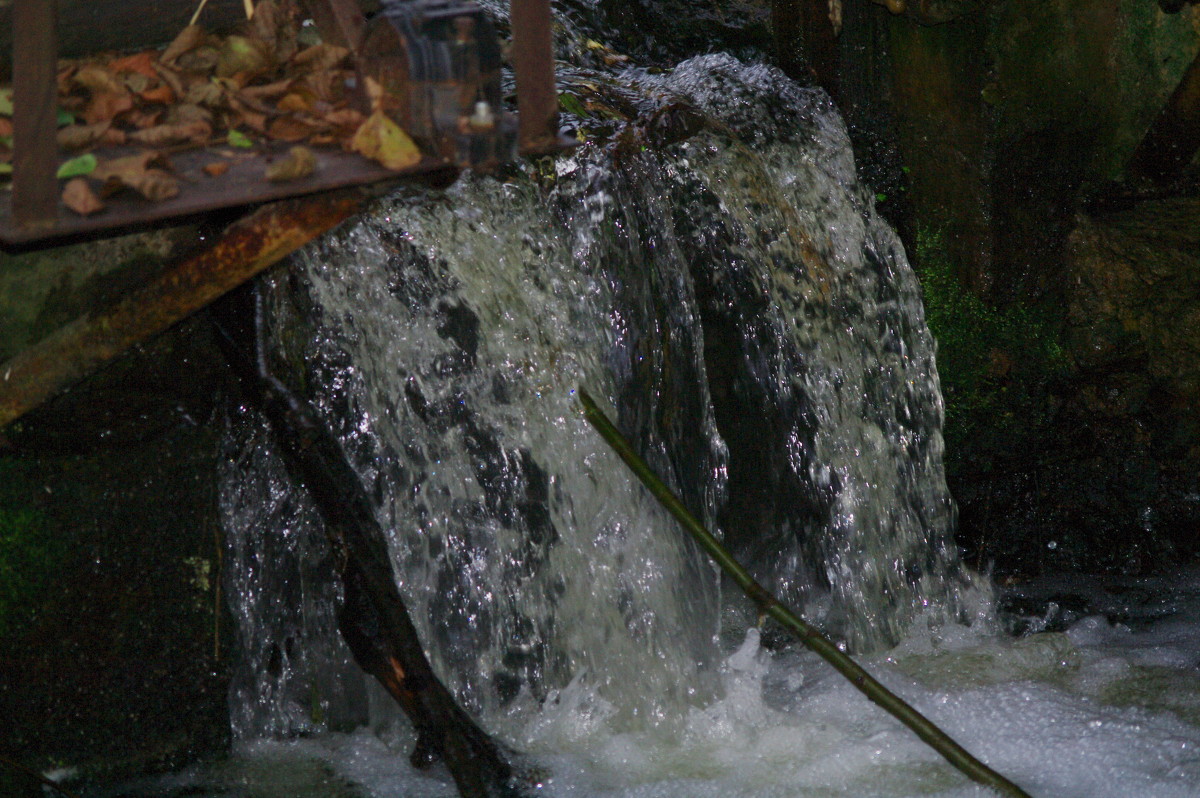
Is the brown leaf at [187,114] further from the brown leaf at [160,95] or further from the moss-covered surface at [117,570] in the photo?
the moss-covered surface at [117,570]

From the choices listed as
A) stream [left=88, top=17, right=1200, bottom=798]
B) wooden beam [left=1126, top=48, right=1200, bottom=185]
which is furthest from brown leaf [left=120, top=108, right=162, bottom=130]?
wooden beam [left=1126, top=48, right=1200, bottom=185]

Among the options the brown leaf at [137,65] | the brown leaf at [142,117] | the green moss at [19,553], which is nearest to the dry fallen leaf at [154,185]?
the brown leaf at [142,117]

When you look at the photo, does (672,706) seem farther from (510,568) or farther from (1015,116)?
(1015,116)

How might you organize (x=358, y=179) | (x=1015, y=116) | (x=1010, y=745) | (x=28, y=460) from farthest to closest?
(x=1015, y=116) → (x=1010, y=745) → (x=28, y=460) → (x=358, y=179)

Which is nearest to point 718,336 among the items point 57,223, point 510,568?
point 510,568

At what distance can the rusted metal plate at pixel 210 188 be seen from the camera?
1.61 metres

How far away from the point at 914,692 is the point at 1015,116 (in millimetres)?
2243

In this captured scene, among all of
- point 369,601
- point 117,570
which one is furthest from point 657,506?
point 117,570

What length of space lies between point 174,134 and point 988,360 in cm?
342

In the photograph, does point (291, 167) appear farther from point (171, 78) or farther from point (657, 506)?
point (657, 506)

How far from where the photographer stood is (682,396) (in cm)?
364

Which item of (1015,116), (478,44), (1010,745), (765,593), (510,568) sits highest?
(478,44)

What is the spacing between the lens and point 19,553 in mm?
2725

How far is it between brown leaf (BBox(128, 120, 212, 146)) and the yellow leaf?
25 centimetres
